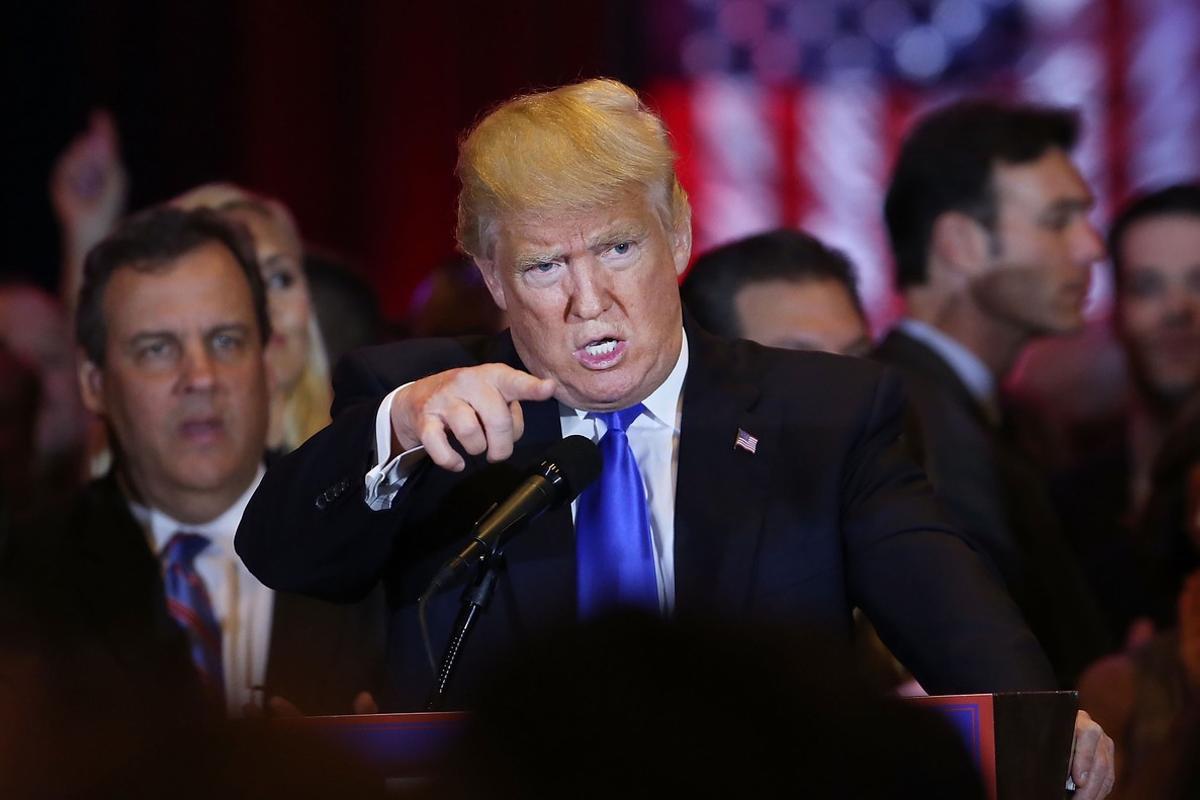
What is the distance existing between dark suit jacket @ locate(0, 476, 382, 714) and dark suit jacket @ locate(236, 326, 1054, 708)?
866mm

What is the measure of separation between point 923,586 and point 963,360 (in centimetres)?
207

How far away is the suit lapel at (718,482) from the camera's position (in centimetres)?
230

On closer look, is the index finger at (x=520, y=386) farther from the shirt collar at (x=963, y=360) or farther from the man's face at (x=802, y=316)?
the shirt collar at (x=963, y=360)

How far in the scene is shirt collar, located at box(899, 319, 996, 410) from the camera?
164 inches

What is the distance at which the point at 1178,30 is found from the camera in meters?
8.09

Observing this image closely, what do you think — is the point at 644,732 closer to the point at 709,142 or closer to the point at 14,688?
the point at 14,688

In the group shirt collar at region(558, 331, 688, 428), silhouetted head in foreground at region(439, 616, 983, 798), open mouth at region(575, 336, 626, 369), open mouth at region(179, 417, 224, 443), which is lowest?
open mouth at region(179, 417, 224, 443)

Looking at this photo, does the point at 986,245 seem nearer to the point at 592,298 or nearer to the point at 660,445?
the point at 660,445

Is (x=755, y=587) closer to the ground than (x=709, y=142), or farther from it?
closer to the ground

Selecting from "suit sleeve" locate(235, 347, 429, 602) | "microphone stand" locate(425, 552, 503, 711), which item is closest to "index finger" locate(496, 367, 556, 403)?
"microphone stand" locate(425, 552, 503, 711)

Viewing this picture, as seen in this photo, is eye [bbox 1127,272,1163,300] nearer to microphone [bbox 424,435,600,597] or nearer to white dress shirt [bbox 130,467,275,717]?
white dress shirt [bbox 130,467,275,717]

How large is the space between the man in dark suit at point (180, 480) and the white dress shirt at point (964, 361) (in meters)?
1.55

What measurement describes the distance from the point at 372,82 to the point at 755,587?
18.4ft

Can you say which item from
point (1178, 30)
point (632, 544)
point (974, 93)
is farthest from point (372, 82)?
point (632, 544)
